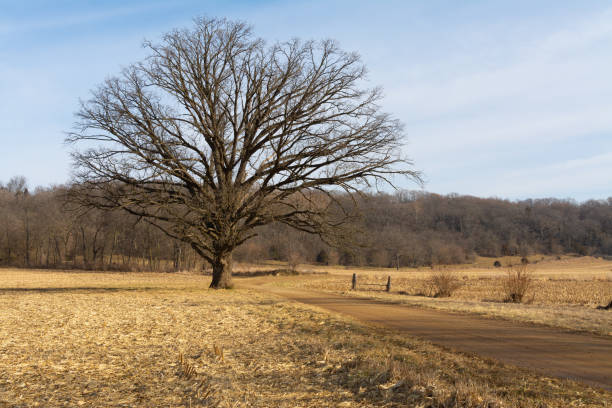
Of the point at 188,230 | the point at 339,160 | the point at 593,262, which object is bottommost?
the point at 593,262

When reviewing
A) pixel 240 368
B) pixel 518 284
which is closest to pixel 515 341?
pixel 240 368

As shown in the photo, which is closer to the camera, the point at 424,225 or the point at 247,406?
the point at 247,406

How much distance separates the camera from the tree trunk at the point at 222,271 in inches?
792

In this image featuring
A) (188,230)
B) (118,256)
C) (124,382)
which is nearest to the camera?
(124,382)

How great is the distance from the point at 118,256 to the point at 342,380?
76.3 m

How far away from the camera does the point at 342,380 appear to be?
642cm

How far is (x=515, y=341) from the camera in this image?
9.32 m

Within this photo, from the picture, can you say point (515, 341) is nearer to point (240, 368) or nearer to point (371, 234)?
point (240, 368)

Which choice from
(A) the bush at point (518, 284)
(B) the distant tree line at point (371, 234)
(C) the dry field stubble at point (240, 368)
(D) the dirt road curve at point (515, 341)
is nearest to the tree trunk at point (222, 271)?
(B) the distant tree line at point (371, 234)

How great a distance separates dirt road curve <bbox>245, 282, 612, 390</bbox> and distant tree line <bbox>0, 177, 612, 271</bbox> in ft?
22.1

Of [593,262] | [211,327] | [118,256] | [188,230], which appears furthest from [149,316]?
[593,262]

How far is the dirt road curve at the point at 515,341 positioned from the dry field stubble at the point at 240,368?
2.38 ft

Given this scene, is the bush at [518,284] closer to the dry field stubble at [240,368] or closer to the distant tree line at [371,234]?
the distant tree line at [371,234]

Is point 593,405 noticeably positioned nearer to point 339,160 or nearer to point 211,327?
point 211,327
